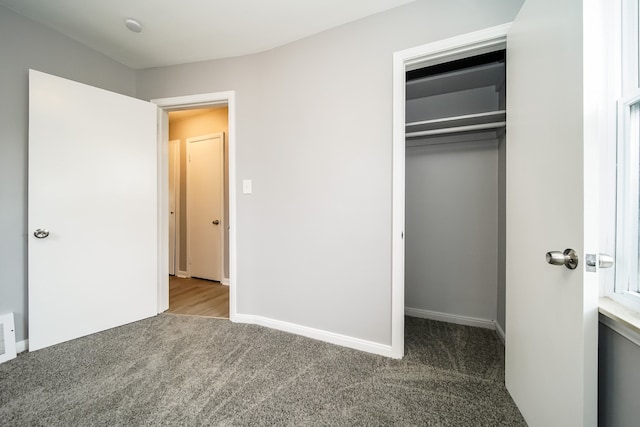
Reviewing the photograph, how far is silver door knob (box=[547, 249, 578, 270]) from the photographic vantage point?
802 mm

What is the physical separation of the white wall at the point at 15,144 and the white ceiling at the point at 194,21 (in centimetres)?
14

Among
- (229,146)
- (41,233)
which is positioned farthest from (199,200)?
(41,233)

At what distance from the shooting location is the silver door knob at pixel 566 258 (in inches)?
31.6

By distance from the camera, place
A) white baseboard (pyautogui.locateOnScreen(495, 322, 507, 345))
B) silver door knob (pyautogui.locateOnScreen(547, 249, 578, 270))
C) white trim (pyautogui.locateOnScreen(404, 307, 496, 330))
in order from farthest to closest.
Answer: white trim (pyautogui.locateOnScreen(404, 307, 496, 330)) → white baseboard (pyautogui.locateOnScreen(495, 322, 507, 345)) → silver door knob (pyautogui.locateOnScreen(547, 249, 578, 270))

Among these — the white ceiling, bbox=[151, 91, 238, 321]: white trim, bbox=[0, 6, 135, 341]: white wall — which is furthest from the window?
bbox=[0, 6, 135, 341]: white wall

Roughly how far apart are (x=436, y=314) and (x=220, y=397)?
1952 millimetres

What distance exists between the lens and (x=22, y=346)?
1758 millimetres

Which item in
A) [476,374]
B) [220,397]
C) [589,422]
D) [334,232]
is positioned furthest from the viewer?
[334,232]

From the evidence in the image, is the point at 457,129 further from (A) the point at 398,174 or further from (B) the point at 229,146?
(B) the point at 229,146

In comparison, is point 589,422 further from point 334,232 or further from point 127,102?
point 127,102

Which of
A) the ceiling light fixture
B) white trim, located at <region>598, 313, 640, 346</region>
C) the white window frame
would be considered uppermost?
the ceiling light fixture

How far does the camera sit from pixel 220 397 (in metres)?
1.31

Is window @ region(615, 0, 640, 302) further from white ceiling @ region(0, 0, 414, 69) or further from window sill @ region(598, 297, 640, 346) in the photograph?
white ceiling @ region(0, 0, 414, 69)

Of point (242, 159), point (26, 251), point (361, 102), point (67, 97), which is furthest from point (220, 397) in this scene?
point (67, 97)
